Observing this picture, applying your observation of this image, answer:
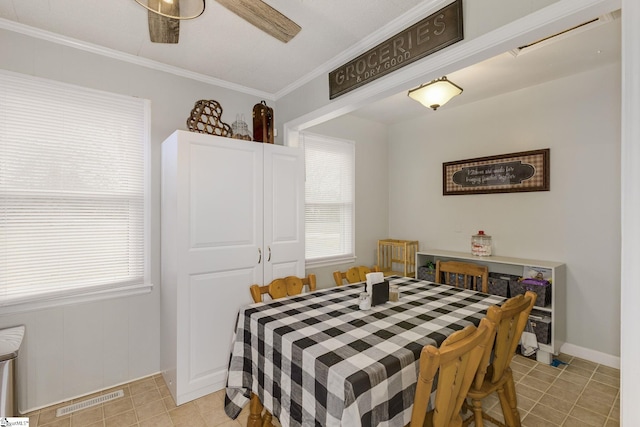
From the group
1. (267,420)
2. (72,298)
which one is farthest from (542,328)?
(72,298)

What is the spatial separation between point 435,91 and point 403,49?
29.6 inches

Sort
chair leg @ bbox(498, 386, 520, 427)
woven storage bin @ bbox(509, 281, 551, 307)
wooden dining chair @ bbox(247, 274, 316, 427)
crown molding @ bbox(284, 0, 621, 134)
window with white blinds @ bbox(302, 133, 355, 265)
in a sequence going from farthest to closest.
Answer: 1. window with white blinds @ bbox(302, 133, 355, 265)
2. woven storage bin @ bbox(509, 281, 551, 307)
3. wooden dining chair @ bbox(247, 274, 316, 427)
4. chair leg @ bbox(498, 386, 520, 427)
5. crown molding @ bbox(284, 0, 621, 134)

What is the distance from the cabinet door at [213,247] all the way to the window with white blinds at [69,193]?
21.1 inches

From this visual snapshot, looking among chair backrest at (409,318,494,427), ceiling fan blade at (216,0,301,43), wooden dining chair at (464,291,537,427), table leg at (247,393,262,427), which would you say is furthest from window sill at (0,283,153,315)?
wooden dining chair at (464,291,537,427)

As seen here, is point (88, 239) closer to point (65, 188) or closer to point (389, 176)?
point (65, 188)

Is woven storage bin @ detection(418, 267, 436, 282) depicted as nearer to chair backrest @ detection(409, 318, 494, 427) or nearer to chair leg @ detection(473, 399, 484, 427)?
chair leg @ detection(473, 399, 484, 427)

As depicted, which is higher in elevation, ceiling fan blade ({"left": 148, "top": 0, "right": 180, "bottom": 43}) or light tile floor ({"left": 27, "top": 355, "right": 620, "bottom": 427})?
ceiling fan blade ({"left": 148, "top": 0, "right": 180, "bottom": 43})

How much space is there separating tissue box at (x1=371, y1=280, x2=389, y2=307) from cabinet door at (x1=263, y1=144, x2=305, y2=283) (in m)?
1.08

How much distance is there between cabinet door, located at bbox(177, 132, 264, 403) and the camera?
87.9 inches

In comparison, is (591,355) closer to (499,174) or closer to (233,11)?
(499,174)

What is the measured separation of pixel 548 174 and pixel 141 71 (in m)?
3.81

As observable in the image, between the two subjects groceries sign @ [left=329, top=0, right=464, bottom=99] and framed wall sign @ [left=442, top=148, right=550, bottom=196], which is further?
framed wall sign @ [left=442, top=148, right=550, bottom=196]

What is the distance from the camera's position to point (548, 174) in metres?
3.00

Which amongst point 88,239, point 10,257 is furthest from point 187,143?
point 10,257
